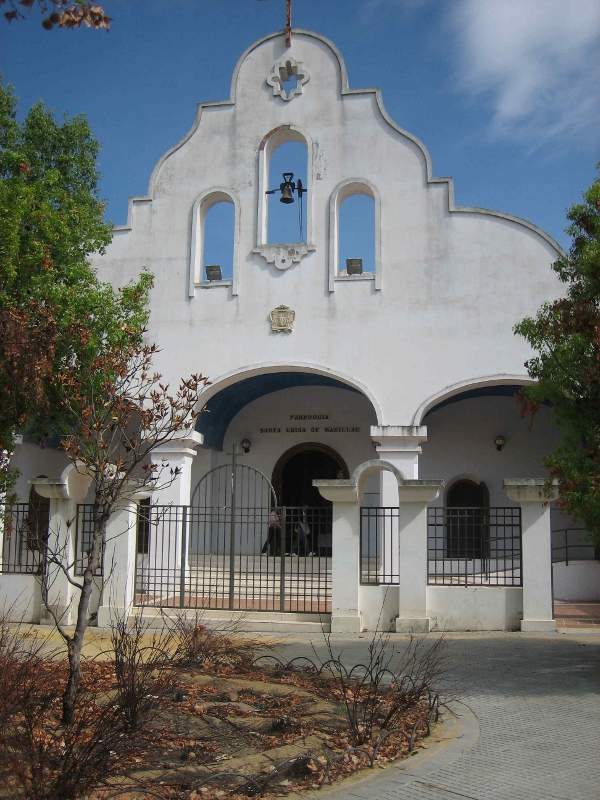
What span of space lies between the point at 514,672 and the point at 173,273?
11584 mm

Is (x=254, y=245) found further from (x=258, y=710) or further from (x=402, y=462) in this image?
(x=258, y=710)

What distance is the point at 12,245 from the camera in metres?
11.9

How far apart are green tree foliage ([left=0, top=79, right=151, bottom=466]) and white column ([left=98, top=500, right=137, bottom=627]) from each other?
184cm

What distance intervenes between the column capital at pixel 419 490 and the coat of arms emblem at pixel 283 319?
18.0ft

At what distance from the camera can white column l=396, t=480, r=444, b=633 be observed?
12438 millimetres

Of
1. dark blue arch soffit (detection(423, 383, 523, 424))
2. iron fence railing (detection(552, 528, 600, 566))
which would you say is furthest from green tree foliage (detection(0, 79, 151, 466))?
iron fence railing (detection(552, 528, 600, 566))

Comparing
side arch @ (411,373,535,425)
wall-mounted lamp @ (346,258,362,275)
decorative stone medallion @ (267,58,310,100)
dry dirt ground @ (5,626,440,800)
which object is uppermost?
decorative stone medallion @ (267,58,310,100)

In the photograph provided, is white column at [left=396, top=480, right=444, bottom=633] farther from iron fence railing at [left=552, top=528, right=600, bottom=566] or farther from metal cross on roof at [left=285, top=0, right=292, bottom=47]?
metal cross on roof at [left=285, top=0, right=292, bottom=47]

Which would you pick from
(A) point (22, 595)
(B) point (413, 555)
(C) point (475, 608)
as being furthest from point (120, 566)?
(C) point (475, 608)

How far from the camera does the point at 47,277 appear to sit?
12.9m

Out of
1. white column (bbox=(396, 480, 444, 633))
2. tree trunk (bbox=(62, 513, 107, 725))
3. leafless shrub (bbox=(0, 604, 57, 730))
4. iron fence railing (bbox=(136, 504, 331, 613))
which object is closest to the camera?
leafless shrub (bbox=(0, 604, 57, 730))

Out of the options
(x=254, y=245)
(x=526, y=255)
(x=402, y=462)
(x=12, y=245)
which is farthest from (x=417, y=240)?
(x=12, y=245)

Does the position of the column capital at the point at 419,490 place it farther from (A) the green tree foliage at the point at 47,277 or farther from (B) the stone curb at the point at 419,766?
(B) the stone curb at the point at 419,766

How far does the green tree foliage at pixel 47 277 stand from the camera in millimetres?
9148
